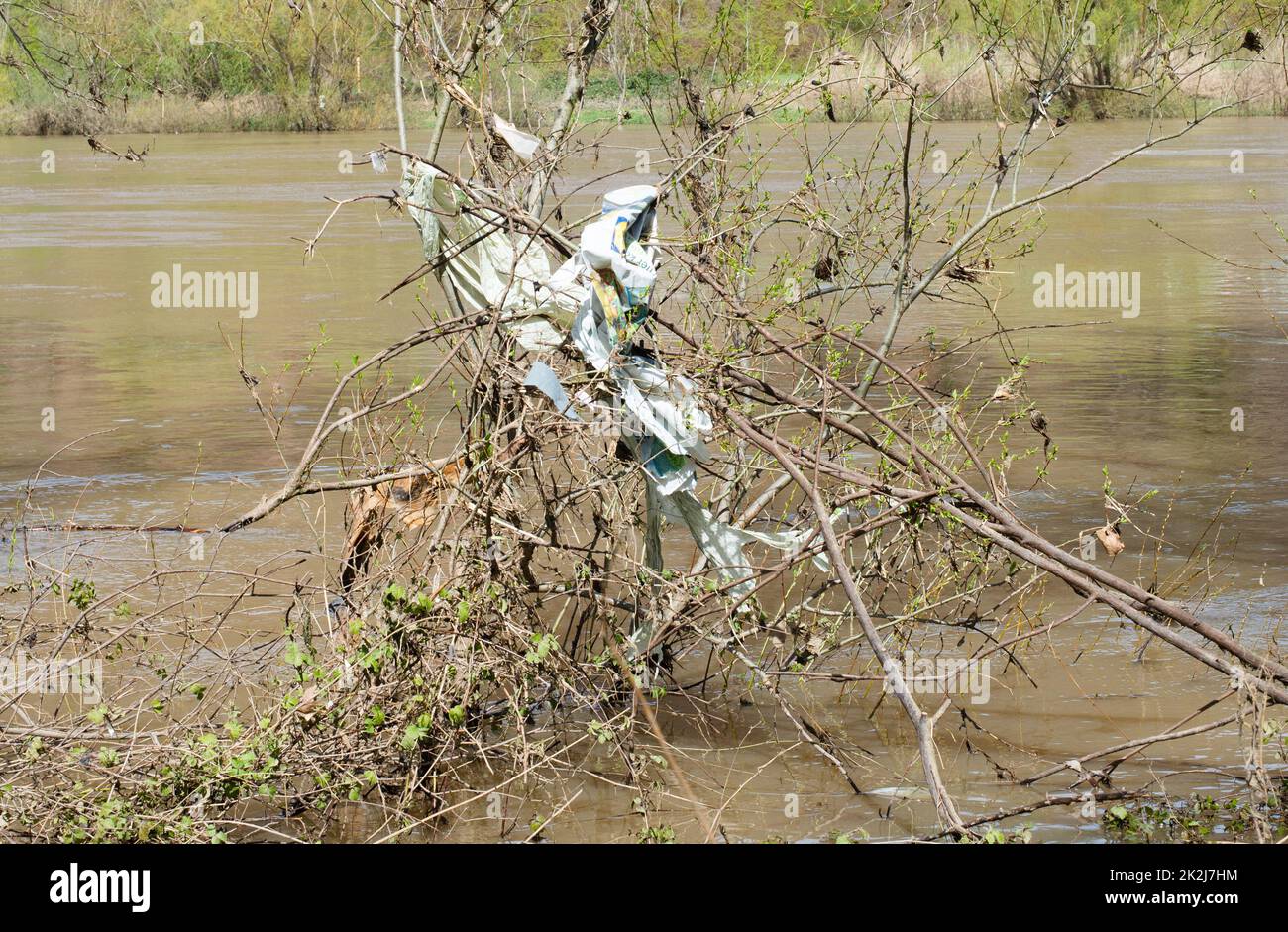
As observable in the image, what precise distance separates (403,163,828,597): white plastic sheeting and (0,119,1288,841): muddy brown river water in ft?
2.94

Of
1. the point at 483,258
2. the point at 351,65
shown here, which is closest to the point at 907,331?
the point at 483,258

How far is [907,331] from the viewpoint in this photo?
552 inches

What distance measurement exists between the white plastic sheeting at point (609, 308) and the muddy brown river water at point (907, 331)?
895mm

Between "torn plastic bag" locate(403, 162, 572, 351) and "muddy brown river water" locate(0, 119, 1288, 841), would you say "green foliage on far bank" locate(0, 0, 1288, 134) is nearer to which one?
"torn plastic bag" locate(403, 162, 572, 351)

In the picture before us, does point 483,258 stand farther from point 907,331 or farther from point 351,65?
point 351,65

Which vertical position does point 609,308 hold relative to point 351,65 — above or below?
below

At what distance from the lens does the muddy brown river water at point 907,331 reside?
19.0ft

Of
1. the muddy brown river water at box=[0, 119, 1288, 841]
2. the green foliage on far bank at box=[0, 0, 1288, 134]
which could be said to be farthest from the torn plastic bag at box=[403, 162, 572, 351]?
the muddy brown river water at box=[0, 119, 1288, 841]

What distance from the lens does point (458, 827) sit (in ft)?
17.6

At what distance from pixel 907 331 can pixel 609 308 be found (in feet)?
Result: 30.6

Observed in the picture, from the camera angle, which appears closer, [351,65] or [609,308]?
[609,308]
